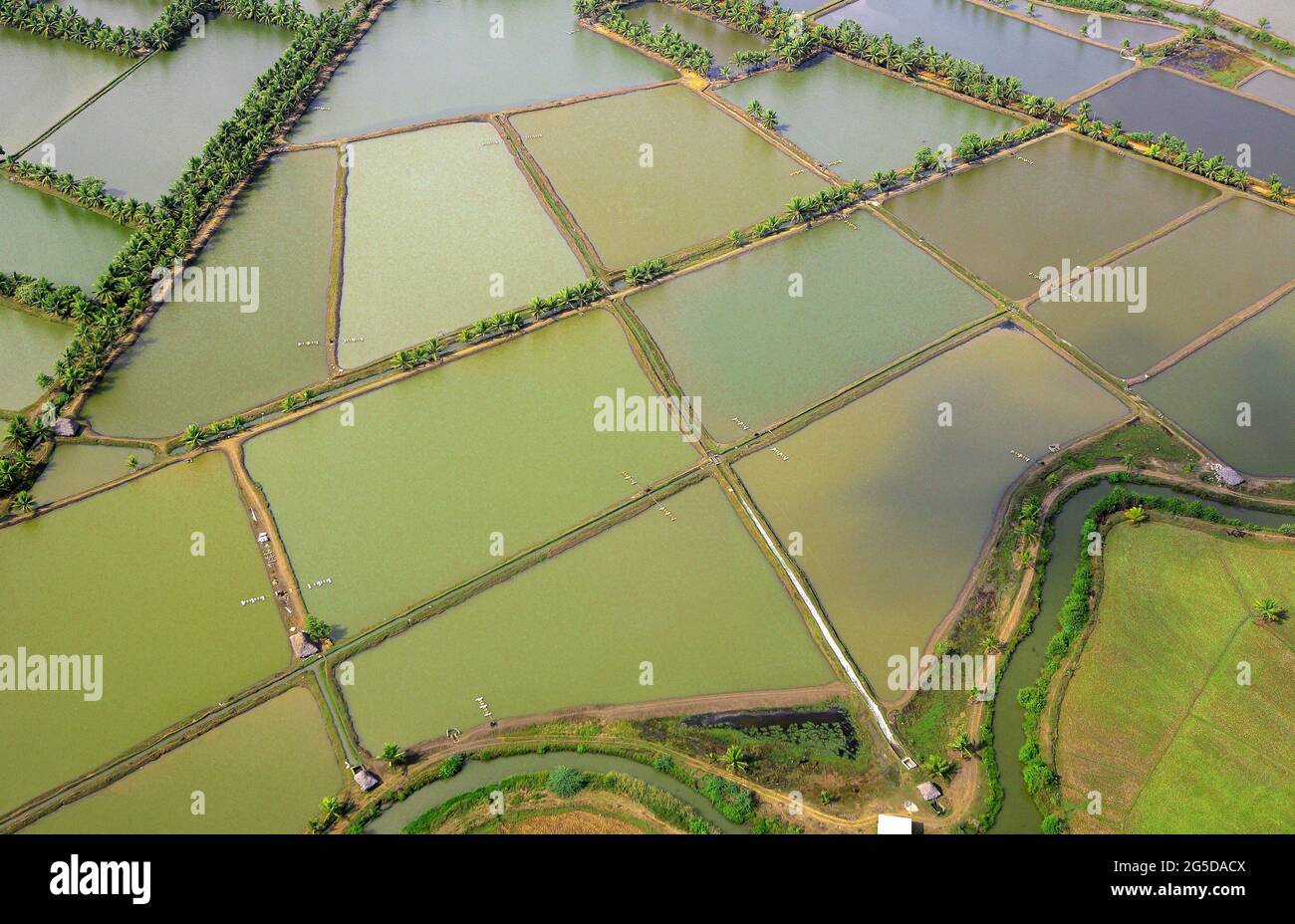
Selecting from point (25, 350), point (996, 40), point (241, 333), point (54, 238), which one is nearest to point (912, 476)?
point (241, 333)

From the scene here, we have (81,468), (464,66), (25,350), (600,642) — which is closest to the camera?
(600,642)

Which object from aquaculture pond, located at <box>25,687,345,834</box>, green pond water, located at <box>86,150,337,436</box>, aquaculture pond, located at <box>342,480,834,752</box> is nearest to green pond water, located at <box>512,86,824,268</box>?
green pond water, located at <box>86,150,337,436</box>

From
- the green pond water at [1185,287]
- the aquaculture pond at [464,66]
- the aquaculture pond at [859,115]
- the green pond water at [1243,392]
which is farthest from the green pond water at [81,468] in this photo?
the green pond water at [1243,392]

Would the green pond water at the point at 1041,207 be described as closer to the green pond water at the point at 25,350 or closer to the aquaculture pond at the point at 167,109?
the aquaculture pond at the point at 167,109

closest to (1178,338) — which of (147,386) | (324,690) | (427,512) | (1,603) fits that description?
(427,512)

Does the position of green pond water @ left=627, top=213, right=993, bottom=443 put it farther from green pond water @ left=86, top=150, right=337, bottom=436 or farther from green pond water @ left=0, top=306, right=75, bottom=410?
green pond water @ left=0, top=306, right=75, bottom=410

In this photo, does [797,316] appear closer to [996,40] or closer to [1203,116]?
[1203,116]
